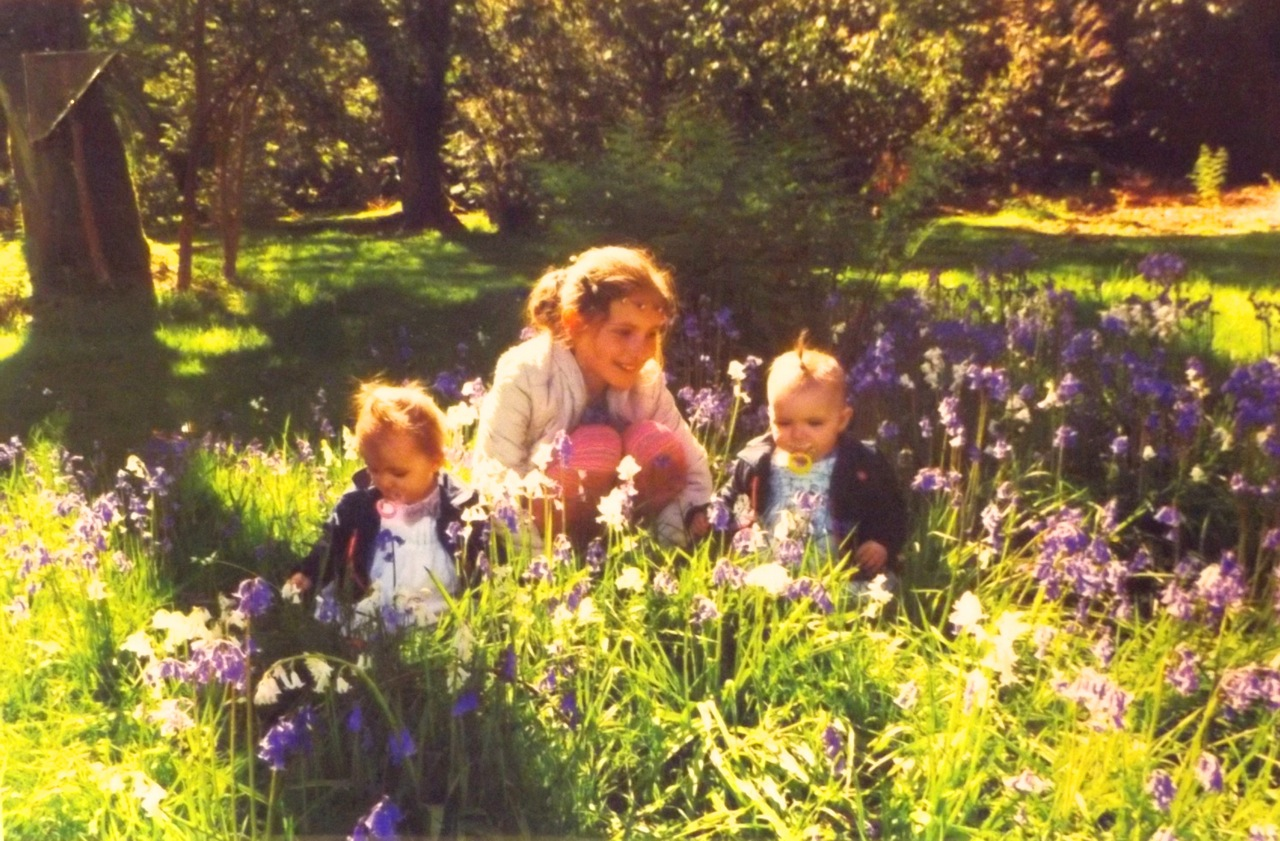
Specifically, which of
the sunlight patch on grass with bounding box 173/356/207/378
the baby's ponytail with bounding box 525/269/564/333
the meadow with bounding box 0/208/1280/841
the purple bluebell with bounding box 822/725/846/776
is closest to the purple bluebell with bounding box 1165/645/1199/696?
the meadow with bounding box 0/208/1280/841

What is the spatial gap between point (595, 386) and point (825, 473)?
0.78 m

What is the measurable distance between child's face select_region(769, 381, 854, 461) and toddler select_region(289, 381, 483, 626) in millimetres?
853

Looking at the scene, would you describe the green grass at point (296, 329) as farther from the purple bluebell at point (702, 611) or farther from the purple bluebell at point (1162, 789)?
the purple bluebell at point (1162, 789)

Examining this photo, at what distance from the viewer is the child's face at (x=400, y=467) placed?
10.8 feet

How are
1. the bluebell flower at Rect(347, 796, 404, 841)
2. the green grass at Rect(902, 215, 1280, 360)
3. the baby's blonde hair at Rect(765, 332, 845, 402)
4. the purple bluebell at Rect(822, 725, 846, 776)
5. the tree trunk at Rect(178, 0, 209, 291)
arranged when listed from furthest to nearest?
the tree trunk at Rect(178, 0, 209, 291), the green grass at Rect(902, 215, 1280, 360), the baby's blonde hair at Rect(765, 332, 845, 402), the purple bluebell at Rect(822, 725, 846, 776), the bluebell flower at Rect(347, 796, 404, 841)

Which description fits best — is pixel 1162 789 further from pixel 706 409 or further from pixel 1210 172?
pixel 1210 172

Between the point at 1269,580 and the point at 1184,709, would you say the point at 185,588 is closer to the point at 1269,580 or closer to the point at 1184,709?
the point at 1184,709

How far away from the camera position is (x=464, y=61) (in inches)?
412

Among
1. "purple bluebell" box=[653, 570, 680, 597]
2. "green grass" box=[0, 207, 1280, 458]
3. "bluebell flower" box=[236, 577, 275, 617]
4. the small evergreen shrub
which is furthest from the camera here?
the small evergreen shrub

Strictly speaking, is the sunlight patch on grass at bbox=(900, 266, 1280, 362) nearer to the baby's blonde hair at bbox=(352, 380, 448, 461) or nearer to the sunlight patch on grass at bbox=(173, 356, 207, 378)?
the baby's blonde hair at bbox=(352, 380, 448, 461)

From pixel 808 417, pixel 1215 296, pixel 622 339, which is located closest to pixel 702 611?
pixel 808 417

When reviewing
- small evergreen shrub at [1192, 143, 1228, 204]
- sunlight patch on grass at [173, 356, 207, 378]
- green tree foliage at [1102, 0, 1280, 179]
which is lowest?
sunlight patch on grass at [173, 356, 207, 378]

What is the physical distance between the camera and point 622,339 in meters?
3.75

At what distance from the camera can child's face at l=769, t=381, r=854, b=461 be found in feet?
11.3
